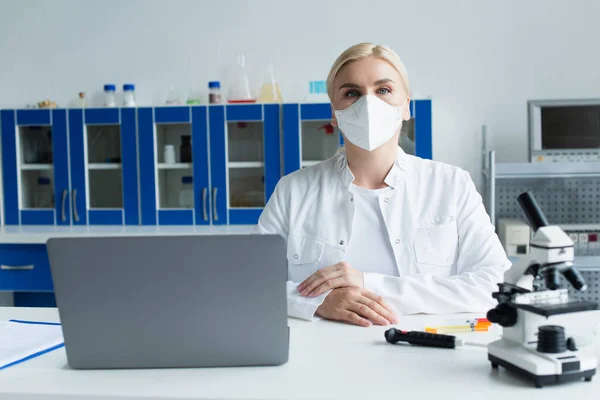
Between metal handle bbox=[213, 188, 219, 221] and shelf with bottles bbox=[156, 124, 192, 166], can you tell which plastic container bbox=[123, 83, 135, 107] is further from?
metal handle bbox=[213, 188, 219, 221]

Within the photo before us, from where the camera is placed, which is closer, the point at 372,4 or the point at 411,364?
the point at 411,364

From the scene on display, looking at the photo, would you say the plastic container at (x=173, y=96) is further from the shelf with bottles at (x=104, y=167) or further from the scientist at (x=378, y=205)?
the scientist at (x=378, y=205)

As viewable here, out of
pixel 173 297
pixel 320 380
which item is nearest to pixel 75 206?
pixel 173 297

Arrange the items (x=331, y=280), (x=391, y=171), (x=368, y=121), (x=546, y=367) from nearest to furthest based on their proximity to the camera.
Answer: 1. (x=546, y=367)
2. (x=331, y=280)
3. (x=368, y=121)
4. (x=391, y=171)

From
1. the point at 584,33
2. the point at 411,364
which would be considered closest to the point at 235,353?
the point at 411,364

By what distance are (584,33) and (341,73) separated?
86.7 inches

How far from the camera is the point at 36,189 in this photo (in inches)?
141

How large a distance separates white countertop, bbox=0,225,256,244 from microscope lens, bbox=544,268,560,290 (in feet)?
7.49

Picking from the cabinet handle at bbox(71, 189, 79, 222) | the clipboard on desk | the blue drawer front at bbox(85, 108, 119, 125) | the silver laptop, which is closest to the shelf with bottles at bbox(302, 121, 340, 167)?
the blue drawer front at bbox(85, 108, 119, 125)

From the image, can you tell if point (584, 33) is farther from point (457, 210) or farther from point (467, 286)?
point (467, 286)

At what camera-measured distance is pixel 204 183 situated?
3377mm

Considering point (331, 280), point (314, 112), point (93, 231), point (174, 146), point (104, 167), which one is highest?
point (314, 112)

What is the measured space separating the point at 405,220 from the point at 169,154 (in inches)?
78.5

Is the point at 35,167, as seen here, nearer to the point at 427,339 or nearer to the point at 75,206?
the point at 75,206
